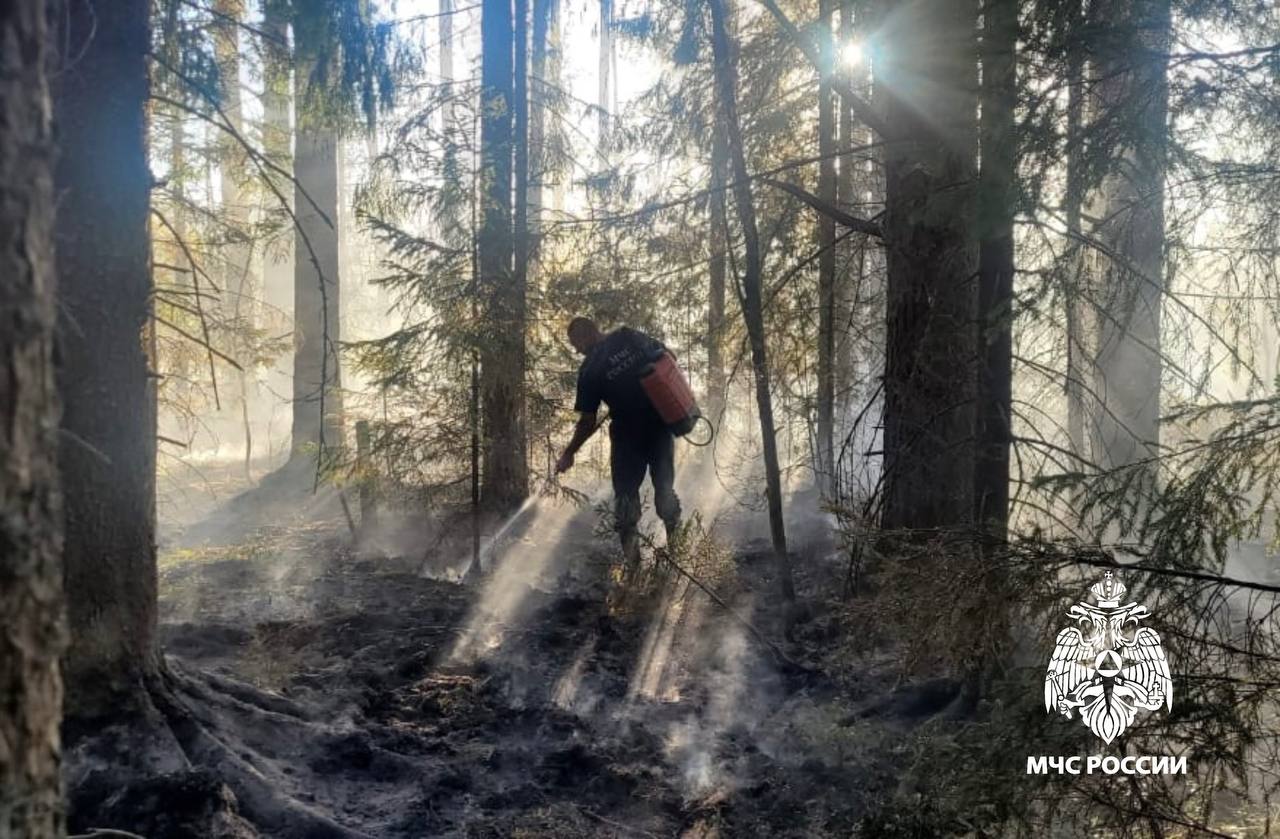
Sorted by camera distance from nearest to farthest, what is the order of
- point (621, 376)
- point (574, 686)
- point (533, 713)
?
point (533, 713)
point (574, 686)
point (621, 376)

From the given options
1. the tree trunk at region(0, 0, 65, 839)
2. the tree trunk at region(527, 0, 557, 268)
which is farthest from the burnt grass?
the tree trunk at region(527, 0, 557, 268)

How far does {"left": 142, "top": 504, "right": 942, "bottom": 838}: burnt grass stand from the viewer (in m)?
3.56

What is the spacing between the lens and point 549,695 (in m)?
4.87

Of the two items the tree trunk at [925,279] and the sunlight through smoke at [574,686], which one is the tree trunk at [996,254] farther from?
the sunlight through smoke at [574,686]

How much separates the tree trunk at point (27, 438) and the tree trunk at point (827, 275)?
17.7 feet

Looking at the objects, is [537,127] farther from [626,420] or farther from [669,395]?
[669,395]

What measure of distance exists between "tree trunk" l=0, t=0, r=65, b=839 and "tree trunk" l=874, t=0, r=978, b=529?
427 cm

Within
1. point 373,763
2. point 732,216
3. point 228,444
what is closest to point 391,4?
point 732,216

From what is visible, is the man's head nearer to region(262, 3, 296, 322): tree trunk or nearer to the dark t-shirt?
the dark t-shirt

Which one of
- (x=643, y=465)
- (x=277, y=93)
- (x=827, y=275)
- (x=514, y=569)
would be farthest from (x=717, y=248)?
(x=277, y=93)

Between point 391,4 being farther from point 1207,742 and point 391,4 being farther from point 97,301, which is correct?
point 1207,742

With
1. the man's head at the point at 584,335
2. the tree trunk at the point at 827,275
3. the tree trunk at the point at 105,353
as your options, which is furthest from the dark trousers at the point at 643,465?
the tree trunk at the point at 105,353

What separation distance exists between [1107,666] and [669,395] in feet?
13.5
